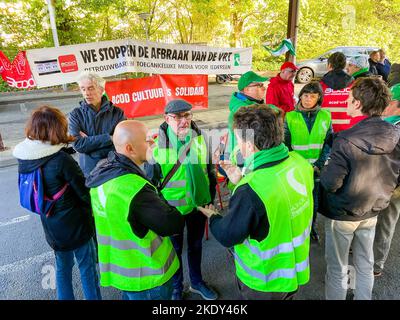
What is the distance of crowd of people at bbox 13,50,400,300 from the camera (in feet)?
5.06

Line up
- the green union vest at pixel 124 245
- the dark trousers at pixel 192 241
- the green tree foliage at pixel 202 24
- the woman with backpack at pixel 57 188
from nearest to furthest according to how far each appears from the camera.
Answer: the green union vest at pixel 124 245 < the woman with backpack at pixel 57 188 < the dark trousers at pixel 192 241 < the green tree foliage at pixel 202 24

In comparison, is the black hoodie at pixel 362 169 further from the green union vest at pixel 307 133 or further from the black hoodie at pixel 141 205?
the black hoodie at pixel 141 205

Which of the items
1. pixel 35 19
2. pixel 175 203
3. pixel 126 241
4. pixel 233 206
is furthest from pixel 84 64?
pixel 35 19

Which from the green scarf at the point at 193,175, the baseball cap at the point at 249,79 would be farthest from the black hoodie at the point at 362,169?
the baseball cap at the point at 249,79

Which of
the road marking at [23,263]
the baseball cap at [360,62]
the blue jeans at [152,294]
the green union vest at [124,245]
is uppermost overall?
the baseball cap at [360,62]

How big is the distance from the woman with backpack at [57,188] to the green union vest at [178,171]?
0.61 m

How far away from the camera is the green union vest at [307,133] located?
2.95 metres

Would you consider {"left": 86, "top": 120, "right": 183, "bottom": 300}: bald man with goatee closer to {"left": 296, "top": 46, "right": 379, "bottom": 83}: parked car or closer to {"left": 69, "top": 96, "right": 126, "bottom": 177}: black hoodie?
{"left": 69, "top": 96, "right": 126, "bottom": 177}: black hoodie

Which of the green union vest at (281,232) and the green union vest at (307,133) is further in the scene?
the green union vest at (307,133)

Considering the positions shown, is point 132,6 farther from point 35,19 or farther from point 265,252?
point 265,252

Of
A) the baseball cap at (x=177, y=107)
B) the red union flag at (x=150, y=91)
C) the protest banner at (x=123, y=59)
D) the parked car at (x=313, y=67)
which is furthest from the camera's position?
the parked car at (x=313, y=67)

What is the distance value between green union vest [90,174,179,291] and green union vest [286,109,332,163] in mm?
1831

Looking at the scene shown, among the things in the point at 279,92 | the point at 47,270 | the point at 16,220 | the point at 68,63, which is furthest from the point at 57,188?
the point at 279,92

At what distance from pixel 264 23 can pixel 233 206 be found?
1799 cm
